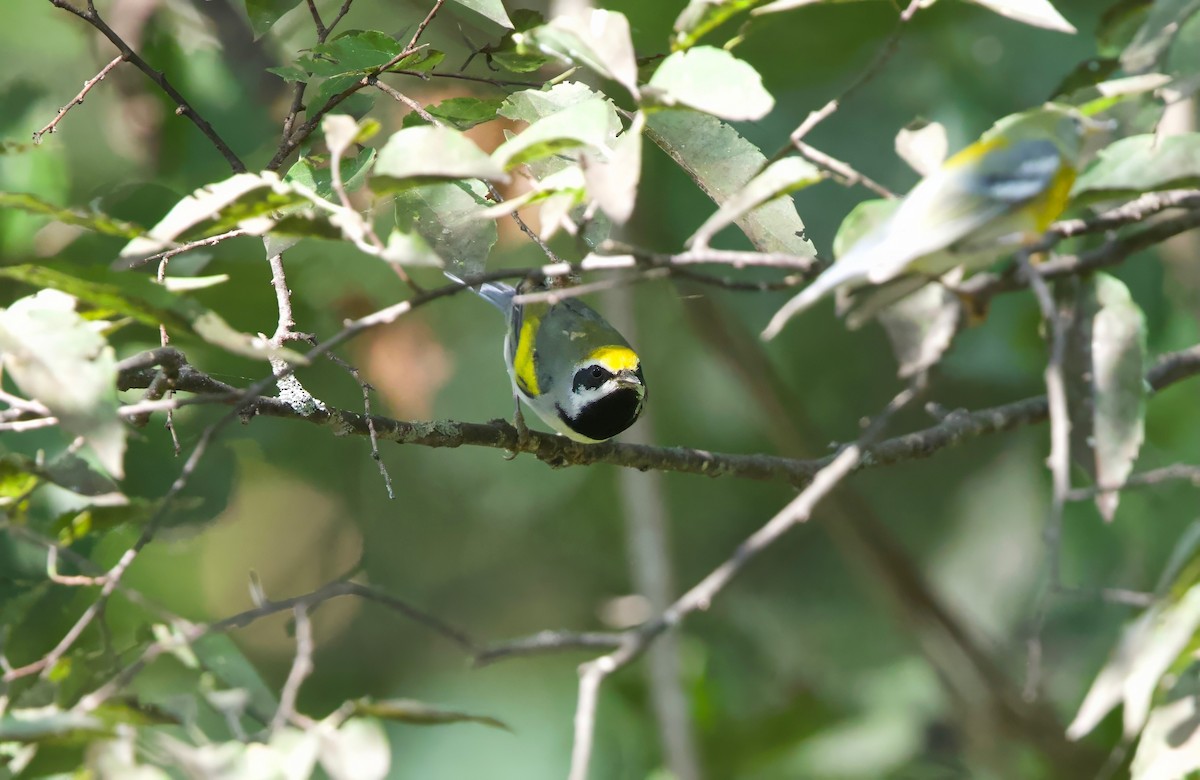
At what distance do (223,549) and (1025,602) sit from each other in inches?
104

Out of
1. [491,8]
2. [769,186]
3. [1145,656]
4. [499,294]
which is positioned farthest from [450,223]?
[499,294]

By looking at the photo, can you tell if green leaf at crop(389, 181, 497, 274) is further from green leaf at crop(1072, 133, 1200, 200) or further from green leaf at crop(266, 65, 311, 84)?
green leaf at crop(1072, 133, 1200, 200)

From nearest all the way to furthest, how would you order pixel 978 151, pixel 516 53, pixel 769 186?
pixel 769 186 → pixel 978 151 → pixel 516 53

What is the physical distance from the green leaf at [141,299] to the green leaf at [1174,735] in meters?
1.03

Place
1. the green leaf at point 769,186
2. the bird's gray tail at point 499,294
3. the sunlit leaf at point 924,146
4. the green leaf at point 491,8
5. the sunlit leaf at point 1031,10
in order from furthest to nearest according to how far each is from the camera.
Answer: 1. the bird's gray tail at point 499,294
2. the green leaf at point 491,8
3. the sunlit leaf at point 924,146
4. the sunlit leaf at point 1031,10
5. the green leaf at point 769,186

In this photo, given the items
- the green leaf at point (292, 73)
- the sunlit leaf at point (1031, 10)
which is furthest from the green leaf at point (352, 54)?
the sunlit leaf at point (1031, 10)

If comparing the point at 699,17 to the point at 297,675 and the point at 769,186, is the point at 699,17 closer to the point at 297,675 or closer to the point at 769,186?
the point at 769,186

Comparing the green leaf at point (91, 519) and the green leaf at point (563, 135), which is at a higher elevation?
the green leaf at point (563, 135)

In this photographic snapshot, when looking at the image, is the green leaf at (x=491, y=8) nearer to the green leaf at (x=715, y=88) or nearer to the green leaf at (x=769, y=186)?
the green leaf at (x=715, y=88)

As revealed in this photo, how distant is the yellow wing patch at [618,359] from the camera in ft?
7.56

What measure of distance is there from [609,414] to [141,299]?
52.8 inches

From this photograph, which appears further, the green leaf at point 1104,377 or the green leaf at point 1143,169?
the green leaf at point 1104,377

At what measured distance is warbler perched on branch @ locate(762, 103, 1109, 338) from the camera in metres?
0.95

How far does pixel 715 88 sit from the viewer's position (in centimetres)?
→ 99
